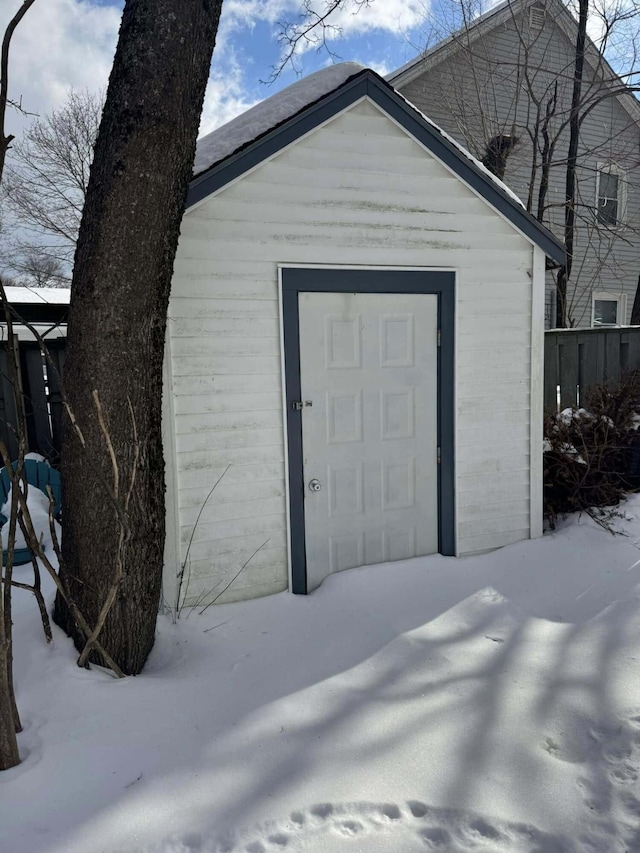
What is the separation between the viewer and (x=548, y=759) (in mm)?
2402

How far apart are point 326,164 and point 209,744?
11.6 feet

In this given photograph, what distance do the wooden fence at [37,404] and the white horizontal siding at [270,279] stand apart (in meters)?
2.13

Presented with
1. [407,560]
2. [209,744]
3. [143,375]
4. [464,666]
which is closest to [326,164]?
[143,375]

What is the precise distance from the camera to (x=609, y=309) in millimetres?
13977

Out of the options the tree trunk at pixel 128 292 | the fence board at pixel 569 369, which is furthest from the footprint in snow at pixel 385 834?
the fence board at pixel 569 369

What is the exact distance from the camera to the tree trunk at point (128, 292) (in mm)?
2814

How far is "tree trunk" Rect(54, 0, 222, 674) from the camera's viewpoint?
281cm

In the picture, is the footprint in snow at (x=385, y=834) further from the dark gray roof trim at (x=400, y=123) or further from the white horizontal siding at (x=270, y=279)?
the dark gray roof trim at (x=400, y=123)

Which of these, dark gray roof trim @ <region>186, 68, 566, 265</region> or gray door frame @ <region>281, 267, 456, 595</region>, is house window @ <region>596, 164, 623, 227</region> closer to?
dark gray roof trim @ <region>186, 68, 566, 265</region>

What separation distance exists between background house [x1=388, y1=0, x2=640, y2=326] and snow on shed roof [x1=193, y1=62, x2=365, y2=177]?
621cm

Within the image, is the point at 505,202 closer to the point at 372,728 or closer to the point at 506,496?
the point at 506,496

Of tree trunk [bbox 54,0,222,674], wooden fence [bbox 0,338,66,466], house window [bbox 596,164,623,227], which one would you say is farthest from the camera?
house window [bbox 596,164,623,227]

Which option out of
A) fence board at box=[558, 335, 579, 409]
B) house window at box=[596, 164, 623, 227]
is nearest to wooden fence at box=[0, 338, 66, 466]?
fence board at box=[558, 335, 579, 409]

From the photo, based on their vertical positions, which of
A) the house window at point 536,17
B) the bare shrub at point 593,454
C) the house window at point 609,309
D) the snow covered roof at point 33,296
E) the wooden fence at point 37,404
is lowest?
the bare shrub at point 593,454
